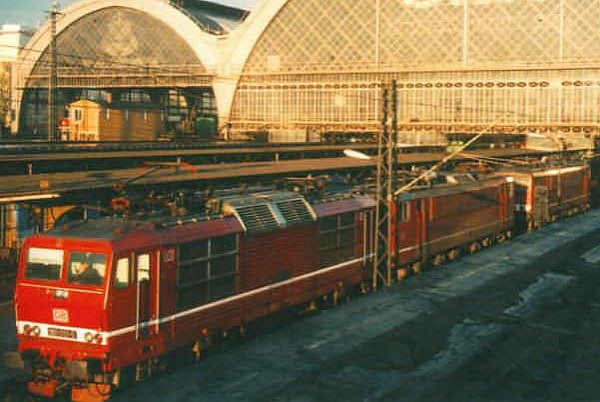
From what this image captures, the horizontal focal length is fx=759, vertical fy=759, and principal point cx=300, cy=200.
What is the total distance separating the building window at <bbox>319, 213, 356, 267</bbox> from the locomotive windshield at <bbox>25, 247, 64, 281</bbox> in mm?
9375

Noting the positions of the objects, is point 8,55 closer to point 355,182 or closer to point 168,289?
point 355,182

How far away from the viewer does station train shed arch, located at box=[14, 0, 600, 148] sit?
74875 mm

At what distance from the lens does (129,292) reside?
54.6 feet

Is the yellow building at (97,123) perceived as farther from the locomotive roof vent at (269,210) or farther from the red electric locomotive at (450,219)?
the locomotive roof vent at (269,210)

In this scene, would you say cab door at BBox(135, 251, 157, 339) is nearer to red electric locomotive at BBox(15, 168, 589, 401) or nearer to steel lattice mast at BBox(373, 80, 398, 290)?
red electric locomotive at BBox(15, 168, 589, 401)

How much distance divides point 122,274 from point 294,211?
734 cm

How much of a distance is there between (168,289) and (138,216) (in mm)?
1957

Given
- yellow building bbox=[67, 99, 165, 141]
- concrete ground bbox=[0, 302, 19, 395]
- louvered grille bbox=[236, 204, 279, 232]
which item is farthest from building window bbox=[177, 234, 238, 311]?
yellow building bbox=[67, 99, 165, 141]


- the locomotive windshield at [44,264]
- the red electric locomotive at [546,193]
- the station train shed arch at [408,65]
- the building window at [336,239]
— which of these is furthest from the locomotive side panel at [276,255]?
the station train shed arch at [408,65]

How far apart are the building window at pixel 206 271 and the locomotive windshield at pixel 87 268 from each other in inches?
83.7

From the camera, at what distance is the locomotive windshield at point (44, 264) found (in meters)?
16.8

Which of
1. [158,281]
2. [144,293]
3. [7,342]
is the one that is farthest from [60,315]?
[7,342]

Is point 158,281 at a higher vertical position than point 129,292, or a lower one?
higher

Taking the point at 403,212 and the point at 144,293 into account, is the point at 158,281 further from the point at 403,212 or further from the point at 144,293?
the point at 403,212
